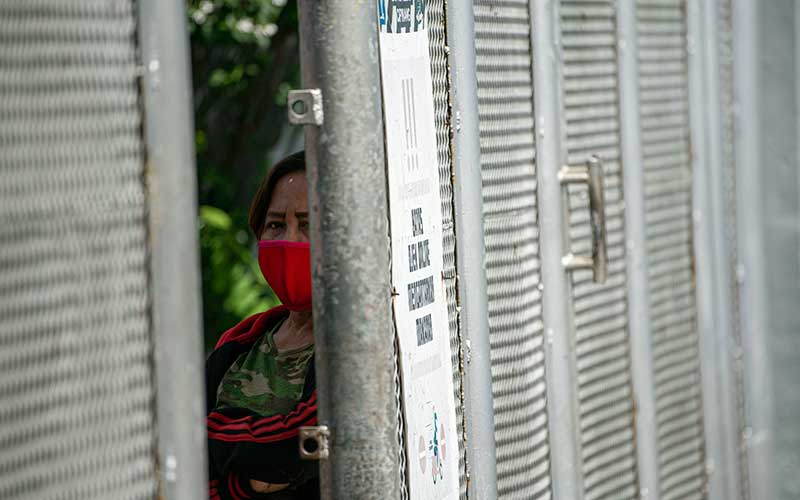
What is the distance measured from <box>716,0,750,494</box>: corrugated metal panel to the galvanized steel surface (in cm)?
45

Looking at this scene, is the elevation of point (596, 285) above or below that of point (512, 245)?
below

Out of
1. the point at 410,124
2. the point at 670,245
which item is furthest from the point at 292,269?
the point at 670,245

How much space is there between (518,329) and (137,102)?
1.64 m

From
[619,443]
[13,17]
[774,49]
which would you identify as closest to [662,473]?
[619,443]

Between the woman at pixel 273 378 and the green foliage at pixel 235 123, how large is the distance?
4.62 metres

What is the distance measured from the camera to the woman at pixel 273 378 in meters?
2.86

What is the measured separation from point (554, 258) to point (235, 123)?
17.1ft

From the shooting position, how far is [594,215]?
3.80 metres

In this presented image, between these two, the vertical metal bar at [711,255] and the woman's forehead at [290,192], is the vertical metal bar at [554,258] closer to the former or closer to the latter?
the woman's forehead at [290,192]

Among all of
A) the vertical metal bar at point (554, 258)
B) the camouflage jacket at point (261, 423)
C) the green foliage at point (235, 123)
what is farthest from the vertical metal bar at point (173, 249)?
the green foliage at point (235, 123)

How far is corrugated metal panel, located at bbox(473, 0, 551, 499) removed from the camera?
3240 mm

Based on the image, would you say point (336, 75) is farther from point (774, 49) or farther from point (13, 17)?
point (774, 49)

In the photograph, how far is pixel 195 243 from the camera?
2.04 metres

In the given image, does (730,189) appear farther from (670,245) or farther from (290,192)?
(290,192)
